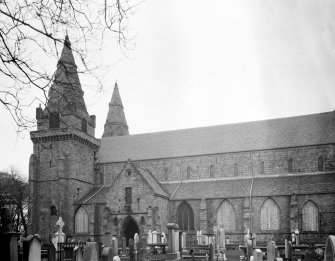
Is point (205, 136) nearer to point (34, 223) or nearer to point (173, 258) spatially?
point (34, 223)

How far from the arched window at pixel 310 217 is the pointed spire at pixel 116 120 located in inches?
1235

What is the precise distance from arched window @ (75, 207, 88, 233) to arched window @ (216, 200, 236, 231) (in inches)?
514

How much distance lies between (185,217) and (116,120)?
24529 millimetres

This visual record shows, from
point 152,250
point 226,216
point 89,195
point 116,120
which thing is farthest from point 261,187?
point 116,120

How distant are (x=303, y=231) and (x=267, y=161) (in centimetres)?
795

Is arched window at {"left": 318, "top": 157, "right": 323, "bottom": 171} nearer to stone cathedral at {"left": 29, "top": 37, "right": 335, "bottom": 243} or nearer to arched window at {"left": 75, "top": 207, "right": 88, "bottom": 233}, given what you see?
stone cathedral at {"left": 29, "top": 37, "right": 335, "bottom": 243}

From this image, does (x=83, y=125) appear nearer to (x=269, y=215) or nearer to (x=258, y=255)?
(x=269, y=215)

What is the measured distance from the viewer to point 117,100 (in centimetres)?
6247

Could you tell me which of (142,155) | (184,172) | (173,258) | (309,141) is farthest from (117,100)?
(173,258)

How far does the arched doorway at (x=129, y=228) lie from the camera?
38.9 meters

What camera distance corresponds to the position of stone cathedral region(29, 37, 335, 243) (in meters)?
37.6

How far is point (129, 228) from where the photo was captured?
130 feet

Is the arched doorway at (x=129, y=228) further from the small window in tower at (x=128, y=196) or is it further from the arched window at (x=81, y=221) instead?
the arched window at (x=81, y=221)

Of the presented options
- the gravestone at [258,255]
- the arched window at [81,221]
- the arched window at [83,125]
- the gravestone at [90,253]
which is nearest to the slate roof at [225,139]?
the arched window at [83,125]
